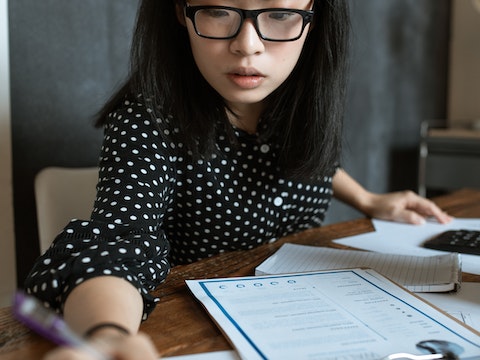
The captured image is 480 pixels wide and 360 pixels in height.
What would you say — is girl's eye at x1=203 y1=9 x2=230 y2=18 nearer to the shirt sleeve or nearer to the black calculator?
the shirt sleeve

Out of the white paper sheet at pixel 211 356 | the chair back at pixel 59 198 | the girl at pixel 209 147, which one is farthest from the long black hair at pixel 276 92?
the white paper sheet at pixel 211 356

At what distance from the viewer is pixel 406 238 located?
3.45 ft

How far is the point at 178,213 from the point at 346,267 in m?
0.36

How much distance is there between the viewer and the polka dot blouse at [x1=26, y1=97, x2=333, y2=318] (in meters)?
0.60

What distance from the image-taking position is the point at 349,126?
96.8 inches

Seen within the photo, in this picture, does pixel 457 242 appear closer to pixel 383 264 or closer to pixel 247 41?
pixel 383 264

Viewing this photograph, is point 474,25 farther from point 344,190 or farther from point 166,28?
point 166,28

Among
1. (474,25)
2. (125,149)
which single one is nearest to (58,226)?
(125,149)

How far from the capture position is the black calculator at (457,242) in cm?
94

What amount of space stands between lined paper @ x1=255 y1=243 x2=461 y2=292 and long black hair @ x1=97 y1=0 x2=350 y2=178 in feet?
0.67

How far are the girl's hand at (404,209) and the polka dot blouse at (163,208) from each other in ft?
0.40

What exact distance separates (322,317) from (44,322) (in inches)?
13.6

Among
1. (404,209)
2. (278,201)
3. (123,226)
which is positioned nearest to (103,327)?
(123,226)

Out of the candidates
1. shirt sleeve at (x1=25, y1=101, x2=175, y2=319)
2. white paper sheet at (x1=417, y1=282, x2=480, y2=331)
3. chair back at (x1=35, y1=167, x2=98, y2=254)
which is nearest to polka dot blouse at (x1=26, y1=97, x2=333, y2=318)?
shirt sleeve at (x1=25, y1=101, x2=175, y2=319)
